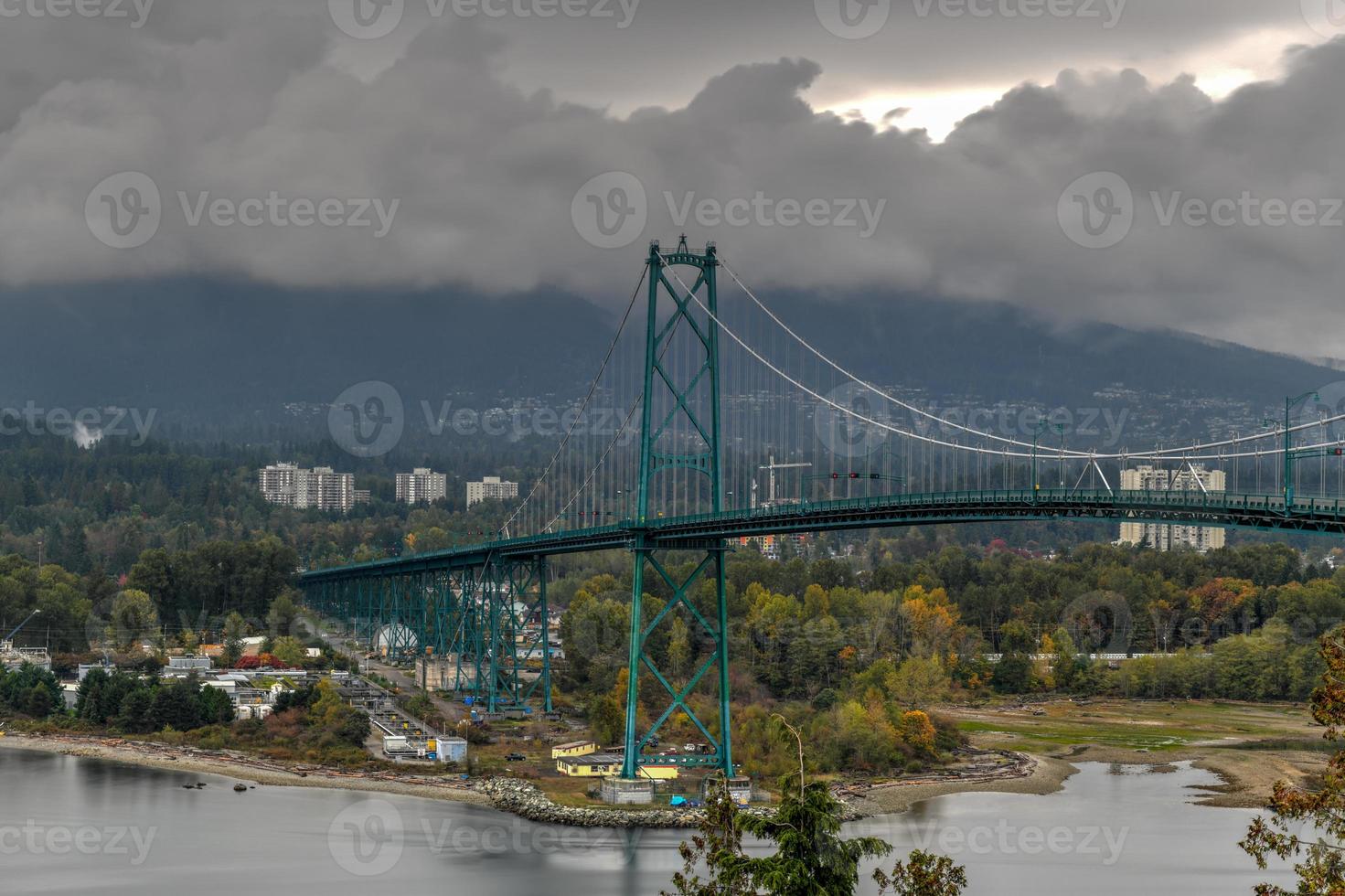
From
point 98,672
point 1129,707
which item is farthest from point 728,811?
point 1129,707

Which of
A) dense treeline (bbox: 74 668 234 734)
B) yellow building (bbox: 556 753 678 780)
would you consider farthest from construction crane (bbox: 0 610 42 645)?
yellow building (bbox: 556 753 678 780)

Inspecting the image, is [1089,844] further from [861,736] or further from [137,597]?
[137,597]

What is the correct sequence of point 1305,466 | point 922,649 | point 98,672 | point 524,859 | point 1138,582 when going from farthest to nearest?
point 1305,466, point 1138,582, point 922,649, point 98,672, point 524,859

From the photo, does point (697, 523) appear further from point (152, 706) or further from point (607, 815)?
point (152, 706)

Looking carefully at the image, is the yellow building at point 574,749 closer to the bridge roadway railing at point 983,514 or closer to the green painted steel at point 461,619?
A: the bridge roadway railing at point 983,514

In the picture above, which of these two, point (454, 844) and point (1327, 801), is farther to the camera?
point (454, 844)

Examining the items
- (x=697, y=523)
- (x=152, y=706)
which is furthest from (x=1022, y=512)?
(x=152, y=706)

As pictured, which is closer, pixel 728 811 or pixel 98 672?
pixel 728 811
